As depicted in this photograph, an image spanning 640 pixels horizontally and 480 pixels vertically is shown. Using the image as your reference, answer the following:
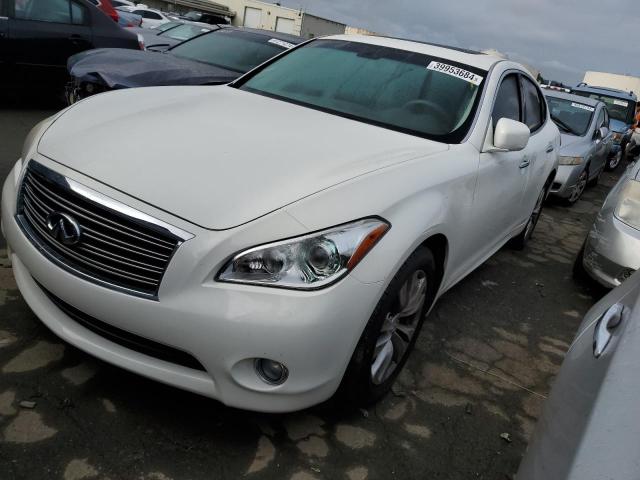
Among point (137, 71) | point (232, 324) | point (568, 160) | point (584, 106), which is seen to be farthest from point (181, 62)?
point (584, 106)

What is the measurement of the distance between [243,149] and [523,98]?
2534 mm

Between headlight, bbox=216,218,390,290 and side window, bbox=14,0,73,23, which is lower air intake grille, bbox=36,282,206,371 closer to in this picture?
headlight, bbox=216,218,390,290

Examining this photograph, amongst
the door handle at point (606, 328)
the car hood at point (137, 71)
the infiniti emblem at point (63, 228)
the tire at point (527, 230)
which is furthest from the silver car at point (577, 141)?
the infiniti emblem at point (63, 228)

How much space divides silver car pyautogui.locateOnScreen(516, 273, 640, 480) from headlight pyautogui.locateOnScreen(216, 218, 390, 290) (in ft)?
2.51

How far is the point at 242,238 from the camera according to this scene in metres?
1.88

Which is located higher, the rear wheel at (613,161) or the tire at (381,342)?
the tire at (381,342)

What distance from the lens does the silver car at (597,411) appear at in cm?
108

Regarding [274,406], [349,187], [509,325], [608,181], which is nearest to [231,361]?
[274,406]

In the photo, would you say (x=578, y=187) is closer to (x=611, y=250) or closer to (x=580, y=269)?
(x=580, y=269)

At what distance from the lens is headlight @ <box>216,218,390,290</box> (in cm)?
188

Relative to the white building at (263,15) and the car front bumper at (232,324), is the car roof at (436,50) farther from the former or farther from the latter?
the white building at (263,15)

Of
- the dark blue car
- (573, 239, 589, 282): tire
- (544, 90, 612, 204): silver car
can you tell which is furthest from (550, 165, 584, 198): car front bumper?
the dark blue car

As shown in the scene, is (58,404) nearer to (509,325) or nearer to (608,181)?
(509,325)

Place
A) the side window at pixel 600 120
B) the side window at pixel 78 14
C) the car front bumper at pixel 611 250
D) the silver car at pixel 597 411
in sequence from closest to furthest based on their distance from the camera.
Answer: the silver car at pixel 597 411 → the car front bumper at pixel 611 250 → the side window at pixel 78 14 → the side window at pixel 600 120
